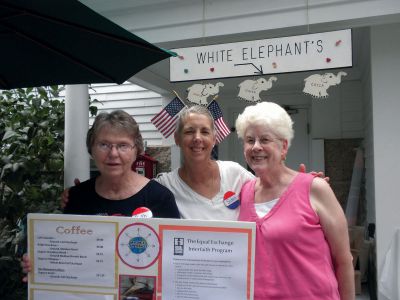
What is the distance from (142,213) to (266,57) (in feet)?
5.58

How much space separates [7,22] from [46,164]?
83.2 inches

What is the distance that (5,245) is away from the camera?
3832 millimetres

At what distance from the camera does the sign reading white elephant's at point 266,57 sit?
2957 mm

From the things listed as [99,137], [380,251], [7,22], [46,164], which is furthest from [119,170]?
[380,251]

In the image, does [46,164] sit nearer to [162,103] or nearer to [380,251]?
[162,103]

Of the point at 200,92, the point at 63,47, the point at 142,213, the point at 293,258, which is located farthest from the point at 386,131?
the point at 63,47

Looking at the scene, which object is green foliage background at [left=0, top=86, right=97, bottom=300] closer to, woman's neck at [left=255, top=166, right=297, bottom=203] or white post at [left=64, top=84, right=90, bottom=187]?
white post at [left=64, top=84, right=90, bottom=187]

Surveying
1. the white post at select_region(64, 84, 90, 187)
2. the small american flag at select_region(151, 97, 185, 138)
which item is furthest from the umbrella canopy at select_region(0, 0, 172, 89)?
the small american flag at select_region(151, 97, 185, 138)

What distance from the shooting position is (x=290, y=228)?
6.12ft

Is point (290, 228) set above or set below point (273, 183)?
below

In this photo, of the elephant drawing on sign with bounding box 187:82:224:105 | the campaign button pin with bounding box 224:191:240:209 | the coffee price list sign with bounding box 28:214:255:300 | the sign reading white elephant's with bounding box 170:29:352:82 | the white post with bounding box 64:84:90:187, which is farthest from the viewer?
the white post with bounding box 64:84:90:187

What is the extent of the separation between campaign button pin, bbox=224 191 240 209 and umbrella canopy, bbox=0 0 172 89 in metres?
0.83

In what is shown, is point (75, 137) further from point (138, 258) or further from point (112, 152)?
point (138, 258)

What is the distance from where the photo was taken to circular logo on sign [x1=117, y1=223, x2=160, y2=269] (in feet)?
6.06
